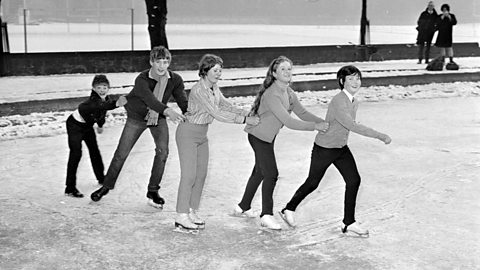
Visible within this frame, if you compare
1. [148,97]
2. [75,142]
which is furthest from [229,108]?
[75,142]

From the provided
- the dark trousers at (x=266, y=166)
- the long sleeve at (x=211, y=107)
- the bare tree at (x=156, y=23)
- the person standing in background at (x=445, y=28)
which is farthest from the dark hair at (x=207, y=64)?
the person standing in background at (x=445, y=28)

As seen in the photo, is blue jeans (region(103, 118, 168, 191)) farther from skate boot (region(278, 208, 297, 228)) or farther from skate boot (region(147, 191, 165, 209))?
skate boot (region(278, 208, 297, 228))

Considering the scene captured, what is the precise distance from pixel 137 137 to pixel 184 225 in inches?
45.6

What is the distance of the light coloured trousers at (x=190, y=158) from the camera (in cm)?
581

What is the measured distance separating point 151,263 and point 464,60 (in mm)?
20634

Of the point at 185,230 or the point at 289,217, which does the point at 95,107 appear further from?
the point at 289,217

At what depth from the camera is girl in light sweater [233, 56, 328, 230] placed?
226 inches

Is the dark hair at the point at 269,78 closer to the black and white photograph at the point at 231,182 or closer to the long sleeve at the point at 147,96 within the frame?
the black and white photograph at the point at 231,182

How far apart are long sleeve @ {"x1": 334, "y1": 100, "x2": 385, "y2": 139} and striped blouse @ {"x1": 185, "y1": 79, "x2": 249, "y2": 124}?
2.46ft

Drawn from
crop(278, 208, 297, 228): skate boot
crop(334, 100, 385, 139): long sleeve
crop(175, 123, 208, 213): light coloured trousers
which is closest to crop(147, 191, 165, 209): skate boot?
crop(175, 123, 208, 213): light coloured trousers

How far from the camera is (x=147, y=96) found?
6.04m

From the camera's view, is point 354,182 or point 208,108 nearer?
point 208,108

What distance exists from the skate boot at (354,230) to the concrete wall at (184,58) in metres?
13.4

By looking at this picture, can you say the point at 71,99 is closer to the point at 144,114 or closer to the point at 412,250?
the point at 144,114
